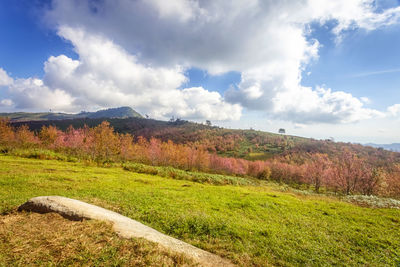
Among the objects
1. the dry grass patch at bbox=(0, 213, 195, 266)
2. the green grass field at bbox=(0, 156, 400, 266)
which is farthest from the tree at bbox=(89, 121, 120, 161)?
the dry grass patch at bbox=(0, 213, 195, 266)

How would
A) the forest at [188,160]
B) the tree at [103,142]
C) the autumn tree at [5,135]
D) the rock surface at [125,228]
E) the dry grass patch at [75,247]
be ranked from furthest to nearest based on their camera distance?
the tree at [103,142] → the autumn tree at [5,135] → the forest at [188,160] → the rock surface at [125,228] → the dry grass patch at [75,247]

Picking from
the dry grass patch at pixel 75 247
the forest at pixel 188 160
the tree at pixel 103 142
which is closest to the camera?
the dry grass patch at pixel 75 247

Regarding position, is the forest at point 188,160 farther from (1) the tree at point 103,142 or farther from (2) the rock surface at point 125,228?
(2) the rock surface at point 125,228

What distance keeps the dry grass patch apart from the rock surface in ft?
2.02

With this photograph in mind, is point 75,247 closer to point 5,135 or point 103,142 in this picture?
point 103,142

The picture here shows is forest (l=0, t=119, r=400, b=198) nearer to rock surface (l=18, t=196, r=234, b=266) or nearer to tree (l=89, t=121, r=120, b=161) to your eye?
tree (l=89, t=121, r=120, b=161)

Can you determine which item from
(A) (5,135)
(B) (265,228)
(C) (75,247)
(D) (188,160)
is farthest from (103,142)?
(B) (265,228)

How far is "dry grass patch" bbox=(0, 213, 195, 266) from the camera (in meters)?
4.61

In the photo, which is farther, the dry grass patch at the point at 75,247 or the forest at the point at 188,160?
the forest at the point at 188,160

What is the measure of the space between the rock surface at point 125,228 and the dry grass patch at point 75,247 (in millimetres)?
614

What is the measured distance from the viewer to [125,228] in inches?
266

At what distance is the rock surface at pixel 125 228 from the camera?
617 cm

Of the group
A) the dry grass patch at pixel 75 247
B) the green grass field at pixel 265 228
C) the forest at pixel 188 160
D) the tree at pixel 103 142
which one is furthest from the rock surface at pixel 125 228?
the tree at pixel 103 142

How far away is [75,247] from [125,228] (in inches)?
74.6
